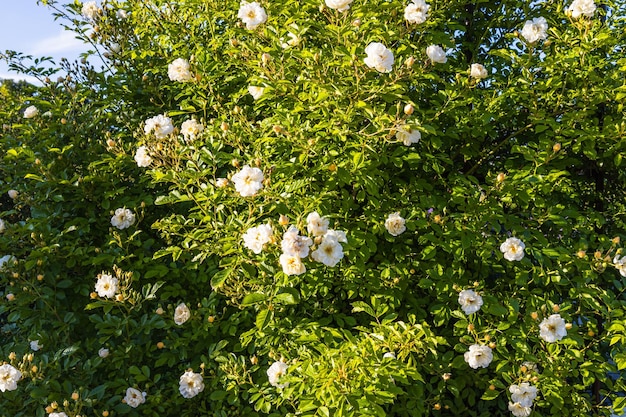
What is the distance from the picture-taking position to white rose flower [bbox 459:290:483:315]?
225cm

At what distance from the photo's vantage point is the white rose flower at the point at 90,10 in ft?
9.95

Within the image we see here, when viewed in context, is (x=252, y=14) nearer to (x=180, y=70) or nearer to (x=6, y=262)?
(x=180, y=70)

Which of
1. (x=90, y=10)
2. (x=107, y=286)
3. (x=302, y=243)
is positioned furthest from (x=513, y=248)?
(x=90, y=10)

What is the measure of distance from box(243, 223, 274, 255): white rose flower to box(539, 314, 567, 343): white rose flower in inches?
44.8

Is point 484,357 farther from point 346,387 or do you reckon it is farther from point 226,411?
point 226,411

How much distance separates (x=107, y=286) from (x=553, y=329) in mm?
1789

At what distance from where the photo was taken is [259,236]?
1870 mm

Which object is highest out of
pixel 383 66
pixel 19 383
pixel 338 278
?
pixel 383 66

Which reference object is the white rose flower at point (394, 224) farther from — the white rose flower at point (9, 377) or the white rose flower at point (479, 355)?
the white rose flower at point (9, 377)

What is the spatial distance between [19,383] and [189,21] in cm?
191

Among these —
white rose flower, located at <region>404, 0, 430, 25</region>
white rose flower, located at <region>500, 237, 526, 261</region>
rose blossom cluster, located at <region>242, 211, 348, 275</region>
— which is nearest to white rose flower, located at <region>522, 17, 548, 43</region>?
white rose flower, located at <region>404, 0, 430, 25</region>

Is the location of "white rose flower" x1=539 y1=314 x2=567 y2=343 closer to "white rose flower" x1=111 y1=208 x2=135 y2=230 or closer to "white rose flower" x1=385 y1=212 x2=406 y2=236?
"white rose flower" x1=385 y1=212 x2=406 y2=236

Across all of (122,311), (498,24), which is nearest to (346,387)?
(122,311)

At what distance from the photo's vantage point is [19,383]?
2525 mm
